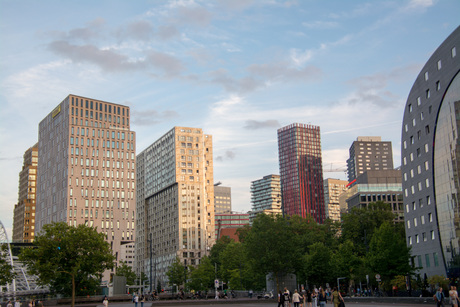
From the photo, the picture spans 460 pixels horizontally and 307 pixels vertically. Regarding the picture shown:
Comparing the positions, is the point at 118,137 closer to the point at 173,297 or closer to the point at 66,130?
the point at 66,130

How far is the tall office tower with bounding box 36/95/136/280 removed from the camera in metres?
153

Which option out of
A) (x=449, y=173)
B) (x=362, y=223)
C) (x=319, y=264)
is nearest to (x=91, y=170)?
(x=362, y=223)

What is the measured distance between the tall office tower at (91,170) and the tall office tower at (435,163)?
93.2 metres

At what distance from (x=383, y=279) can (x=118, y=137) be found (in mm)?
107279

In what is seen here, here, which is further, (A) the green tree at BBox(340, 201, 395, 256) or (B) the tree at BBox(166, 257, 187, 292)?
(B) the tree at BBox(166, 257, 187, 292)

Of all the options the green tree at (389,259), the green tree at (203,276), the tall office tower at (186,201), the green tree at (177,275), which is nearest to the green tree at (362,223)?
the green tree at (203,276)

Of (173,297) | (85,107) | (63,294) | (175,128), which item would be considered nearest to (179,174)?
(175,128)

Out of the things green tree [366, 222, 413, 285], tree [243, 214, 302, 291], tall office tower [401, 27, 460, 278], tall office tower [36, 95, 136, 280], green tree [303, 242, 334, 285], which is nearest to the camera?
tree [243, 214, 302, 291]

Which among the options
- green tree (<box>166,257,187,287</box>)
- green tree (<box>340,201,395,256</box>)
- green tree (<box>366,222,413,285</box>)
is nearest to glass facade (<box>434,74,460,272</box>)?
green tree (<box>366,222,413,285</box>)

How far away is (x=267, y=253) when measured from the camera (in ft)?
238

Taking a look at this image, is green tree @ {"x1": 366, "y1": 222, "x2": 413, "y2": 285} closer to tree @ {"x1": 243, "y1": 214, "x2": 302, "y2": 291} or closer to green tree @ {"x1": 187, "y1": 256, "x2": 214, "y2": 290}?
tree @ {"x1": 243, "y1": 214, "x2": 302, "y2": 291}

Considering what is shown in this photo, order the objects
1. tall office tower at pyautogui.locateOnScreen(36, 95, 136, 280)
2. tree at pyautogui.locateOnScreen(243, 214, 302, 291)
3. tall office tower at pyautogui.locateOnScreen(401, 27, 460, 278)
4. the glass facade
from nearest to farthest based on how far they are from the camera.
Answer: tree at pyautogui.locateOnScreen(243, 214, 302, 291)
the glass facade
tall office tower at pyautogui.locateOnScreen(401, 27, 460, 278)
tall office tower at pyautogui.locateOnScreen(36, 95, 136, 280)

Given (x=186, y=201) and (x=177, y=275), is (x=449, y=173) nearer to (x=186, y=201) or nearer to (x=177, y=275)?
(x=177, y=275)

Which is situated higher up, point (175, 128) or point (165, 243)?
point (175, 128)
